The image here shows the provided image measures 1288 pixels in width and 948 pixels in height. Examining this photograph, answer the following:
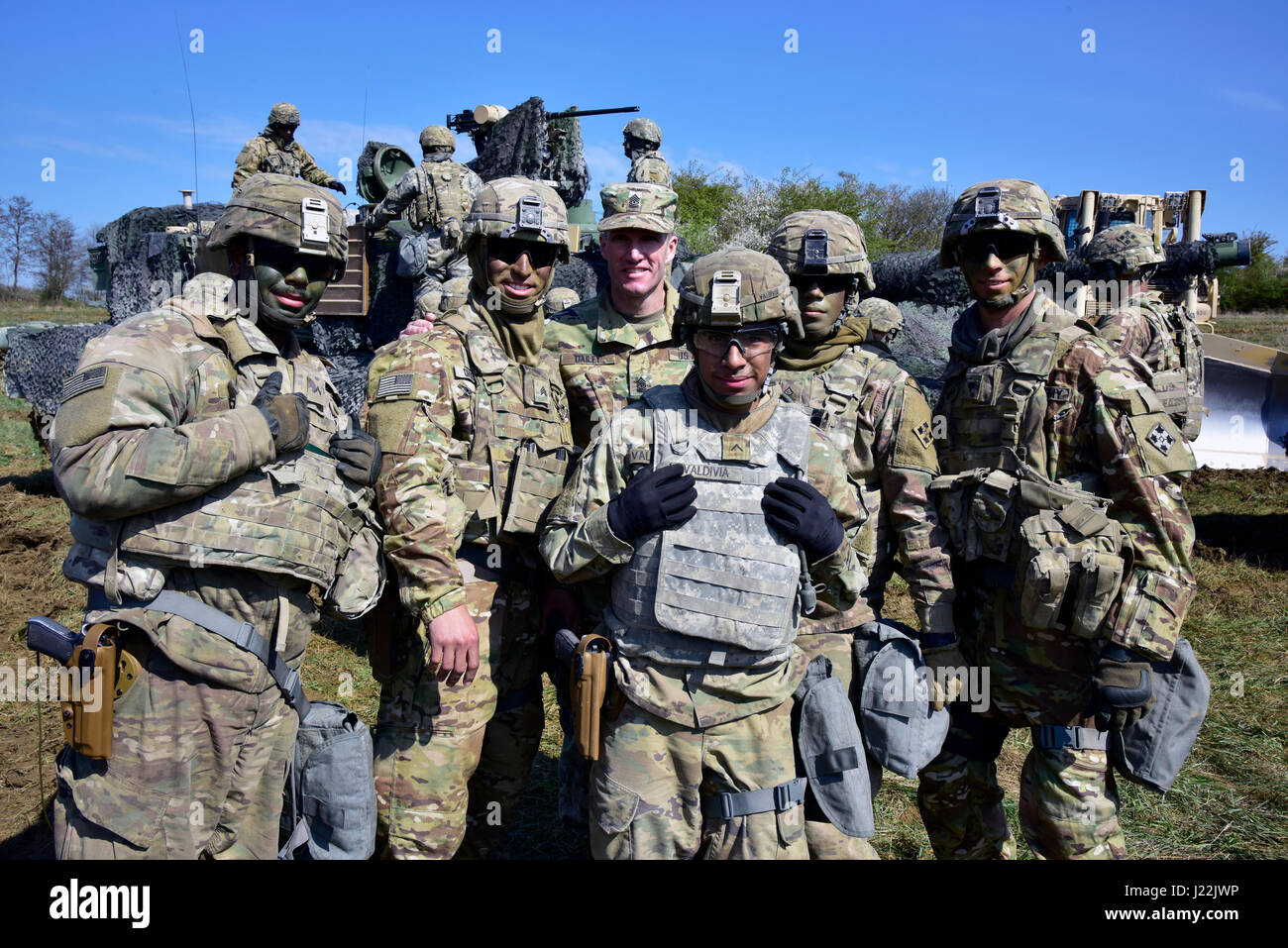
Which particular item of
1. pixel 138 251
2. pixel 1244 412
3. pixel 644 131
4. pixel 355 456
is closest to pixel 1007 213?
pixel 355 456

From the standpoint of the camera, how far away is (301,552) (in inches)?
122

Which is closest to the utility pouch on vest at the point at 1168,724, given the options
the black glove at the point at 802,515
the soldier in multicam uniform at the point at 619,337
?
the black glove at the point at 802,515

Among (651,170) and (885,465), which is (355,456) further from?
(651,170)

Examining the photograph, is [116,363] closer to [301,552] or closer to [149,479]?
[149,479]

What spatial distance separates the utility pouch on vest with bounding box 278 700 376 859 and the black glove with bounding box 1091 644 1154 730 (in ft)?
9.40

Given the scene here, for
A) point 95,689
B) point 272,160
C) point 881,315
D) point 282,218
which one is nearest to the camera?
point 95,689

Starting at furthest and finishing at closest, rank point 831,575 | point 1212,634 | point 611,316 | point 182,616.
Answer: point 1212,634 < point 611,316 < point 831,575 < point 182,616

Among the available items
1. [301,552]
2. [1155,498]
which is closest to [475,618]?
[301,552]

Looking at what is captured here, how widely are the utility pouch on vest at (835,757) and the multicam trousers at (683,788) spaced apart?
15cm

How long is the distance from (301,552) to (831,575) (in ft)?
5.93

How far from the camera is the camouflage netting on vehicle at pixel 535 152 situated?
1165cm

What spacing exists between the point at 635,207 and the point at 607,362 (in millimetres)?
723

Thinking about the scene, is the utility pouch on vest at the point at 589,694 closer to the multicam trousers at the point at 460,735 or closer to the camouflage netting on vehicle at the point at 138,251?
the multicam trousers at the point at 460,735

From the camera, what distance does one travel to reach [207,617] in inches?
116
